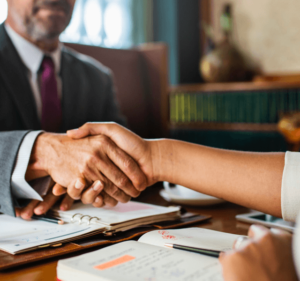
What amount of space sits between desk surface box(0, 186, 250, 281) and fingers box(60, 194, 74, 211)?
0.23 meters

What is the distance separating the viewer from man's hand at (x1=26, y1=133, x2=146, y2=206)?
2.84 feet

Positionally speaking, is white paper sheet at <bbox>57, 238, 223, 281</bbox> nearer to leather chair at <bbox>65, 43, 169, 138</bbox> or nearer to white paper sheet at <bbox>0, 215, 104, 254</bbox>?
white paper sheet at <bbox>0, 215, 104, 254</bbox>

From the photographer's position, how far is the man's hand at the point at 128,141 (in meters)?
0.88

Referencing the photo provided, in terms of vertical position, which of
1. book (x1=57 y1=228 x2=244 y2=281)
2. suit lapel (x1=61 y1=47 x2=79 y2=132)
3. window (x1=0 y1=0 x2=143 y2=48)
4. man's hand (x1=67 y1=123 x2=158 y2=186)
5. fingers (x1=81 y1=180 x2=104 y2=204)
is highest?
window (x1=0 y1=0 x2=143 y2=48)

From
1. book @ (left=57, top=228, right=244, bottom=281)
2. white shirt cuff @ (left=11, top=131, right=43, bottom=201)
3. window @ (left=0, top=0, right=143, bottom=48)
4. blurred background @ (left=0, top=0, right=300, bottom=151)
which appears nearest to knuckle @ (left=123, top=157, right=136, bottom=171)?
white shirt cuff @ (left=11, top=131, right=43, bottom=201)

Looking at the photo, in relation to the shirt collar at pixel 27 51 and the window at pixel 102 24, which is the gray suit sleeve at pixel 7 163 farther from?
the window at pixel 102 24

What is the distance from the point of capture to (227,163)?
771 mm

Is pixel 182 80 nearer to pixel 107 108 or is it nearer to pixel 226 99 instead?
pixel 226 99

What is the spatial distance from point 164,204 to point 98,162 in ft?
0.67

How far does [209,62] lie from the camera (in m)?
2.69

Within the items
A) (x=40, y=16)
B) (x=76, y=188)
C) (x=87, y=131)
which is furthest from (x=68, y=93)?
(x=76, y=188)

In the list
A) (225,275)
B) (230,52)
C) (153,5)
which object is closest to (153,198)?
(225,275)

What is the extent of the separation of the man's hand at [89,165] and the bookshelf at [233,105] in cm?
162

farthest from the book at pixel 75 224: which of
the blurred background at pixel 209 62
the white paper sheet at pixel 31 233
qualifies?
the blurred background at pixel 209 62
